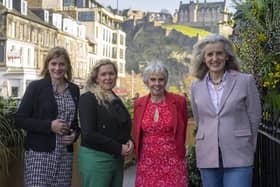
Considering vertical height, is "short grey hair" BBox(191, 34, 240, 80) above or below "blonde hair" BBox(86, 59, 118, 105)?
above

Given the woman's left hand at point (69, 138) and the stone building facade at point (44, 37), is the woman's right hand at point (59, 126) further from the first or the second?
the stone building facade at point (44, 37)

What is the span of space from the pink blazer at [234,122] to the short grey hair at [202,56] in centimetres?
13

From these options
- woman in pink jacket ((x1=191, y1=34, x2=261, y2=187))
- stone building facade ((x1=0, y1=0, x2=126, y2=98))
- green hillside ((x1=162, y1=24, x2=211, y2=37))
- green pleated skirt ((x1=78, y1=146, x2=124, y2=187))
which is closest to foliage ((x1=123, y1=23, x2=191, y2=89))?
green hillside ((x1=162, y1=24, x2=211, y2=37))

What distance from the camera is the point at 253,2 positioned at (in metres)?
3.06

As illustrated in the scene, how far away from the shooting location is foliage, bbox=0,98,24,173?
11.3ft

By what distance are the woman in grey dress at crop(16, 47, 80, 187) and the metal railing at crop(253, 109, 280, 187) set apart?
1284 millimetres

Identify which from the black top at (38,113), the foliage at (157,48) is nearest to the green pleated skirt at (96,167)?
the black top at (38,113)

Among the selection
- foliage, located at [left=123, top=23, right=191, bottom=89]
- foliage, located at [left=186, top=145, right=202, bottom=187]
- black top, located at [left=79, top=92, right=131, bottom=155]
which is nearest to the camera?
black top, located at [left=79, top=92, right=131, bottom=155]

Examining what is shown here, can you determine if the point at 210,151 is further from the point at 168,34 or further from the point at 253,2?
the point at 168,34

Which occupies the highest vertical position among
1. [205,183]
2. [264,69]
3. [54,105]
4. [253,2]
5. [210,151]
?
[253,2]

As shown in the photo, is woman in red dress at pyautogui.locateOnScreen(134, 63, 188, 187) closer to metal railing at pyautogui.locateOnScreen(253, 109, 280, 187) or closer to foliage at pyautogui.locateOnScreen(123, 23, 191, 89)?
metal railing at pyautogui.locateOnScreen(253, 109, 280, 187)

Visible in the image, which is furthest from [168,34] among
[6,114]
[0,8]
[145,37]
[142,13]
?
[6,114]

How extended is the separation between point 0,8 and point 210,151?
3771cm

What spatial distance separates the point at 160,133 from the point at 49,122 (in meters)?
0.73
